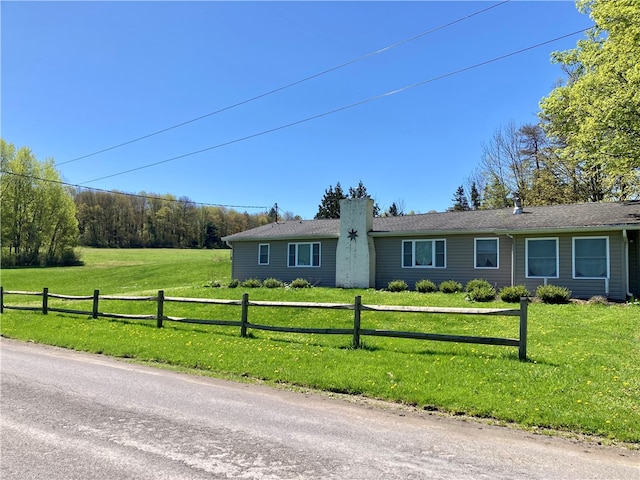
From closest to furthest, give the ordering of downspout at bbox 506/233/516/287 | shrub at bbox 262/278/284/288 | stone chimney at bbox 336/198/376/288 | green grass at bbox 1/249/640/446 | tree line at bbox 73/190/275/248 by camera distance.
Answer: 1. green grass at bbox 1/249/640/446
2. downspout at bbox 506/233/516/287
3. stone chimney at bbox 336/198/376/288
4. shrub at bbox 262/278/284/288
5. tree line at bbox 73/190/275/248

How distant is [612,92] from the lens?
17.1 m

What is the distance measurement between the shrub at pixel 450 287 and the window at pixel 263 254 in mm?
10507

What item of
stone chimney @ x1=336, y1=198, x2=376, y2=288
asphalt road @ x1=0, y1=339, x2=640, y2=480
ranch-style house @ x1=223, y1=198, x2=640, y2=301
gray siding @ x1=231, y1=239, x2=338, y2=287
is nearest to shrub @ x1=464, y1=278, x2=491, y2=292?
ranch-style house @ x1=223, y1=198, x2=640, y2=301

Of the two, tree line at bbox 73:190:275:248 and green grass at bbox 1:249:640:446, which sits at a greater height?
tree line at bbox 73:190:275:248

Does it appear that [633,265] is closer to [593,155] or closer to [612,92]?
[593,155]

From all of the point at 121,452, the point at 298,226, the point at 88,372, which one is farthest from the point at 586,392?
the point at 298,226

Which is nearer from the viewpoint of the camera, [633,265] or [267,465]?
[267,465]

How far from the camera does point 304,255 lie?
23969mm

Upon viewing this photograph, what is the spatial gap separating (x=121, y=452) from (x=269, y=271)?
20.6 m

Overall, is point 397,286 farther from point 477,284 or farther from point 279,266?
point 279,266

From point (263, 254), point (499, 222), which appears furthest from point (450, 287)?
point (263, 254)

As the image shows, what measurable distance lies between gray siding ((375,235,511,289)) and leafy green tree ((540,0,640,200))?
5255 millimetres

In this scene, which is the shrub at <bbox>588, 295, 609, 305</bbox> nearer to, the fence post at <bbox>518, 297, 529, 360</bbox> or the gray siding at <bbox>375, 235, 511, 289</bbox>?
→ the gray siding at <bbox>375, 235, 511, 289</bbox>

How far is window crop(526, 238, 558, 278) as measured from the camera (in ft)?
57.5
